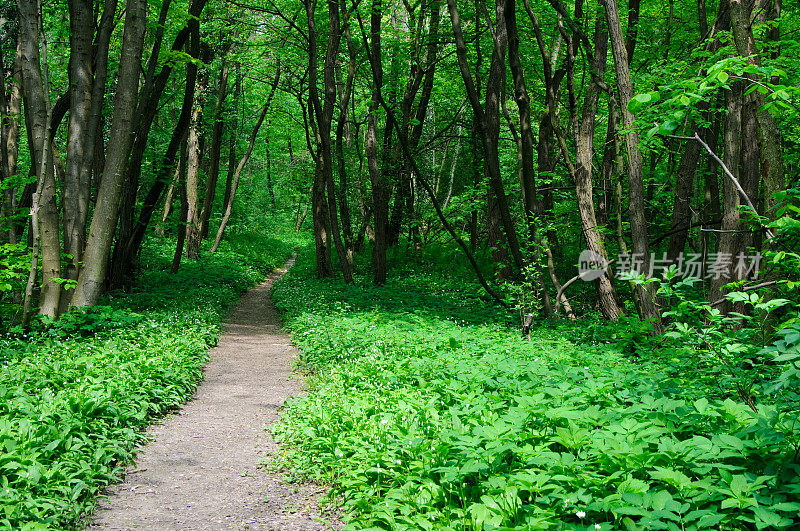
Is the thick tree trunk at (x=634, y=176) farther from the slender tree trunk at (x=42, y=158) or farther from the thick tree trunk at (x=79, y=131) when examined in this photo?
the slender tree trunk at (x=42, y=158)

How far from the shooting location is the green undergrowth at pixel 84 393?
379 centimetres

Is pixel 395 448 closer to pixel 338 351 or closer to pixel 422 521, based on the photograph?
pixel 422 521

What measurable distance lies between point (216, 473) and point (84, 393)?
1613mm

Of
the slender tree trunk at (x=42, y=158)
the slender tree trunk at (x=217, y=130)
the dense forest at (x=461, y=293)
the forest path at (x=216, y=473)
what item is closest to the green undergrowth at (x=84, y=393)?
the dense forest at (x=461, y=293)

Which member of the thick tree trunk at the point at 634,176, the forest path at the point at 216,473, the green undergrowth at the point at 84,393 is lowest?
the forest path at the point at 216,473

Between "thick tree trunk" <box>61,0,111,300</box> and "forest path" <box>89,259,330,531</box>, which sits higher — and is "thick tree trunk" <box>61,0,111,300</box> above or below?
above

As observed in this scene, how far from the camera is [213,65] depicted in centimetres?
1805

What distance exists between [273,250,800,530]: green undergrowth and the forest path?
0.33m

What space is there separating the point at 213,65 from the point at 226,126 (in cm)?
325

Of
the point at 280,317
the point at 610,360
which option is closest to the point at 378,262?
the point at 280,317

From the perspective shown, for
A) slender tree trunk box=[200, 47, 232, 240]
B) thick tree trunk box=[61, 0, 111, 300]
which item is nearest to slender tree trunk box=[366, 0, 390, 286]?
slender tree trunk box=[200, 47, 232, 240]

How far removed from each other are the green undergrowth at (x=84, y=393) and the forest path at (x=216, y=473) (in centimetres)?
21

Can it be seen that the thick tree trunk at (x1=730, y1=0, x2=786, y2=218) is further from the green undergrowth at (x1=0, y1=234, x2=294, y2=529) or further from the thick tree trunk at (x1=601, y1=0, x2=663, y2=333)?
the green undergrowth at (x1=0, y1=234, x2=294, y2=529)

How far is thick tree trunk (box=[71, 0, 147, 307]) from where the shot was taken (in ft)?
29.2
